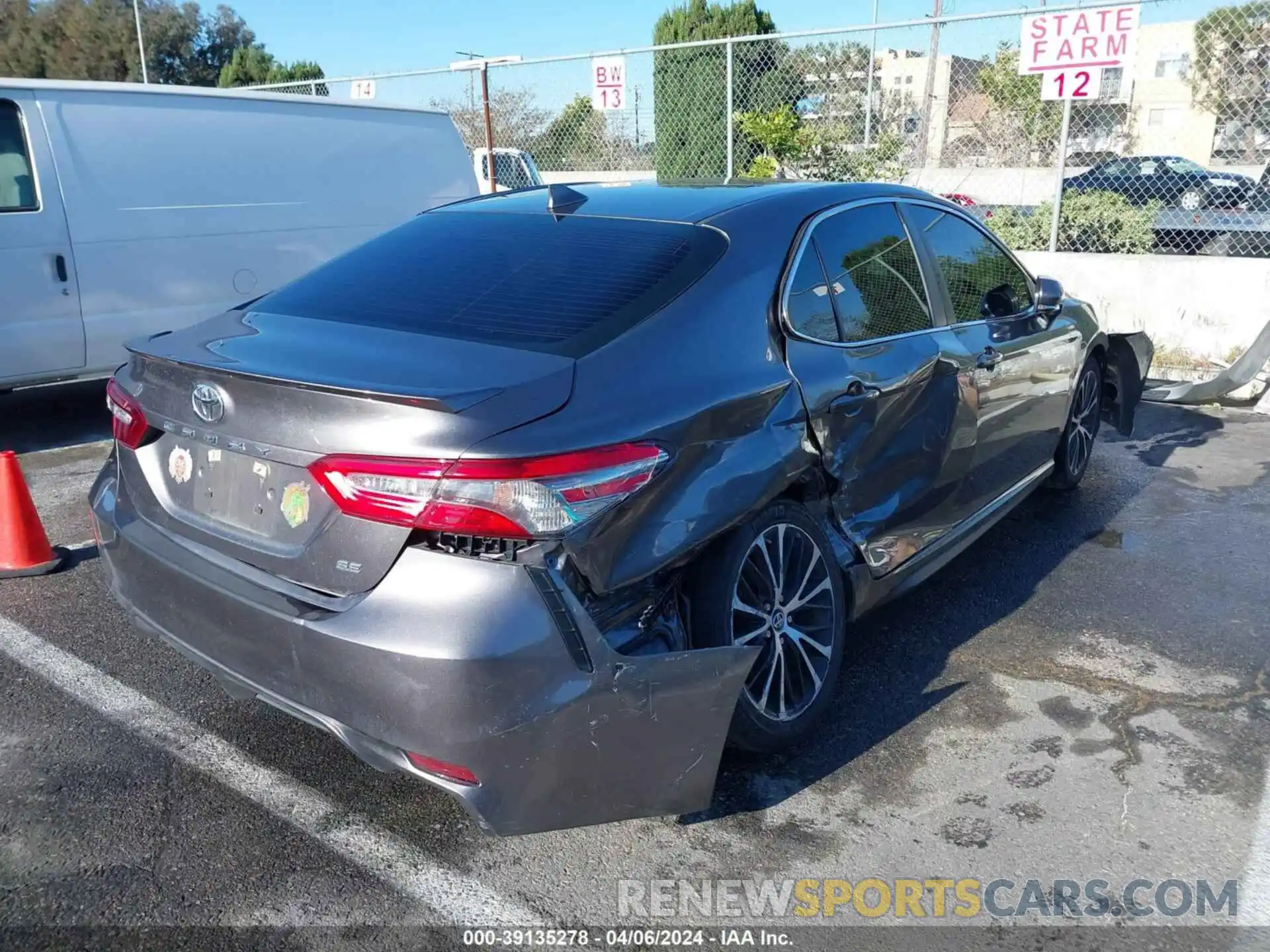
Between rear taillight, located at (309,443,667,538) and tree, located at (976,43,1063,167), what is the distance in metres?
9.65

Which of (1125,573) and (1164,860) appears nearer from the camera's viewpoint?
(1164,860)

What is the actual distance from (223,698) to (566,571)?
174cm

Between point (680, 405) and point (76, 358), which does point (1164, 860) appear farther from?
point (76, 358)

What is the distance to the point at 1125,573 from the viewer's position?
473 centimetres

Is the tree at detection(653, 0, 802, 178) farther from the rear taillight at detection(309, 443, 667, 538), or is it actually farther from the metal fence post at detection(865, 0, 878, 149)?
the rear taillight at detection(309, 443, 667, 538)

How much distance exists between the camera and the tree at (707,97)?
1169cm

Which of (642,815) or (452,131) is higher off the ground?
(452,131)

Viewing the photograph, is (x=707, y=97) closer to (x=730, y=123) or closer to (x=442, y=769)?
(x=730, y=123)

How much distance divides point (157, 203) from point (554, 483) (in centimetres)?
567

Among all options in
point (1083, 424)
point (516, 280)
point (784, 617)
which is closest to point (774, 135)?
point (1083, 424)

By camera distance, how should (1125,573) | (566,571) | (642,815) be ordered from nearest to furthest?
(566,571)
(642,815)
(1125,573)

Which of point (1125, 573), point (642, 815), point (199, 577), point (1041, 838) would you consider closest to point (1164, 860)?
point (1041, 838)

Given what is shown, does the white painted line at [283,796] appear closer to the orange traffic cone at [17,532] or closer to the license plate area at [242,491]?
the orange traffic cone at [17,532]

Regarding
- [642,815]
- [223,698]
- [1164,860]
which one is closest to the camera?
[642,815]
